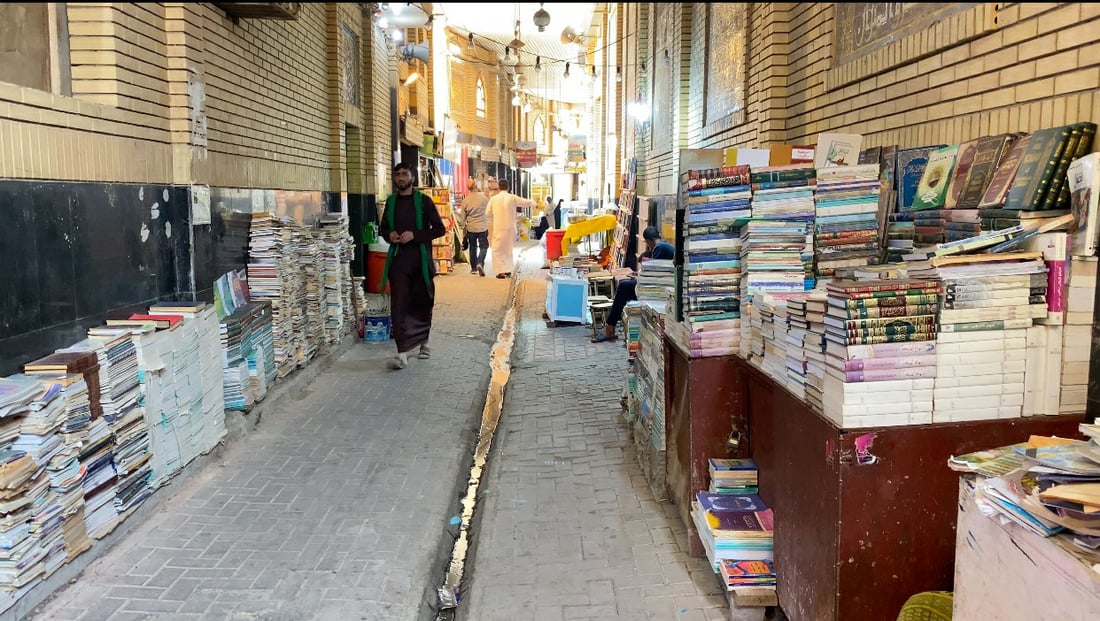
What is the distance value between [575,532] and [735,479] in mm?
1067

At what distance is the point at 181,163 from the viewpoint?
573cm

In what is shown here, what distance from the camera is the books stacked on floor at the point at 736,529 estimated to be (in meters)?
3.41

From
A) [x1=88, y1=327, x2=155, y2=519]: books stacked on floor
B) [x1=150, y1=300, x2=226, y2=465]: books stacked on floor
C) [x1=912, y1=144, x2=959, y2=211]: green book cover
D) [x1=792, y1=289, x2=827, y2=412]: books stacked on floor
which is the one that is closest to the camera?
[x1=792, y1=289, x2=827, y2=412]: books stacked on floor

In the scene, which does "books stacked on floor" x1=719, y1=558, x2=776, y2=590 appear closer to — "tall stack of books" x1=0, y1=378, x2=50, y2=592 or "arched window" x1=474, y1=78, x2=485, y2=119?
"tall stack of books" x1=0, y1=378, x2=50, y2=592

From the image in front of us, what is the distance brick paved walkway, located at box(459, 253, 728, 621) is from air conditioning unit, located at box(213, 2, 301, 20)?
13.1 ft

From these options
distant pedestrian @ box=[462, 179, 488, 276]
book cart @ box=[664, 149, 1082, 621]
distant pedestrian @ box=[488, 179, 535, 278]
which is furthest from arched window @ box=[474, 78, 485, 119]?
book cart @ box=[664, 149, 1082, 621]

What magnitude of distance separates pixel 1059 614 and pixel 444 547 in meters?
3.21

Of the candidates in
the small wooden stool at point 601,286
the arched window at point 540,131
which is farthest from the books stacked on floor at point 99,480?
the arched window at point 540,131

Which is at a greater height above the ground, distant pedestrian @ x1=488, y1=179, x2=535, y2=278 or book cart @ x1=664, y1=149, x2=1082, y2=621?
distant pedestrian @ x1=488, y1=179, x2=535, y2=278

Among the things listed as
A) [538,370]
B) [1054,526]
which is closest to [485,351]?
[538,370]

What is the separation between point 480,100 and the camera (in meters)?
32.5

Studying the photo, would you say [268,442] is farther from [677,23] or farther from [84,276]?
[677,23]

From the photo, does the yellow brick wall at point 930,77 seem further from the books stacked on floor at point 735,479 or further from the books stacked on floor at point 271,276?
the books stacked on floor at point 271,276

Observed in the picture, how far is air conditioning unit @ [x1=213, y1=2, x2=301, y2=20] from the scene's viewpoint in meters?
6.49
